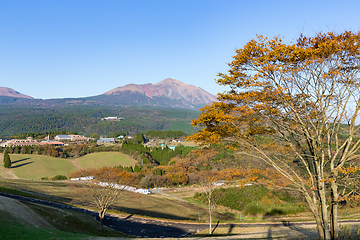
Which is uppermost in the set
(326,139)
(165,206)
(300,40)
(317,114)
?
(300,40)

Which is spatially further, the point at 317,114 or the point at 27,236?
the point at 27,236

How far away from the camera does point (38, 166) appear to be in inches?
3196

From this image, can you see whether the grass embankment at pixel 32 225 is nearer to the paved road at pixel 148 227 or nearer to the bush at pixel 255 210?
the paved road at pixel 148 227

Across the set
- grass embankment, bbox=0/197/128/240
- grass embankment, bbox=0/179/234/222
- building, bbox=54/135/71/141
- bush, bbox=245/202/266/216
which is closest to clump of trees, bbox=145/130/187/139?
building, bbox=54/135/71/141

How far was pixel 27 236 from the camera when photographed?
1302 cm

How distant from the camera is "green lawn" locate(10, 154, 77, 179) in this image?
74062 millimetres

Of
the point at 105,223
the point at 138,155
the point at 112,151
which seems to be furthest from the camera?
the point at 112,151

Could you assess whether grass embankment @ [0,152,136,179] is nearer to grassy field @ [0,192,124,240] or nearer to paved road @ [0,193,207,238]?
paved road @ [0,193,207,238]

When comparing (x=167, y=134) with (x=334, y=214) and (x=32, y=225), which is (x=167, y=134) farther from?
(x=334, y=214)

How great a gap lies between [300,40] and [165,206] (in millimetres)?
36778

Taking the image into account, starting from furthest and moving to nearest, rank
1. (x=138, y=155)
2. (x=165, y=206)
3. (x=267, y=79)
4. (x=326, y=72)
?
(x=138, y=155), (x=165, y=206), (x=267, y=79), (x=326, y=72)

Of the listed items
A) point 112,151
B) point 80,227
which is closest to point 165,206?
point 80,227

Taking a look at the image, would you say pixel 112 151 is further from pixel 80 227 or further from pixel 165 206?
pixel 80 227

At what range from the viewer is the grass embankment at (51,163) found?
241 ft
